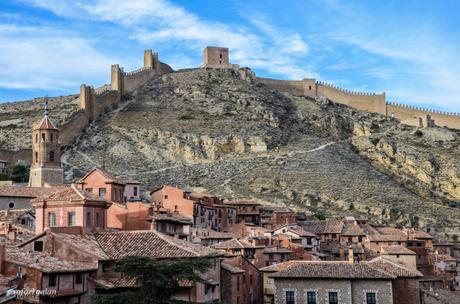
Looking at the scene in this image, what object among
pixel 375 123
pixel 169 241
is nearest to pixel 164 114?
pixel 375 123

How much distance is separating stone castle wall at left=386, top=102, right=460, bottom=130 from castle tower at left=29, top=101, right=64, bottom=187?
7701 cm

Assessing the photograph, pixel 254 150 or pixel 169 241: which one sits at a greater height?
pixel 254 150

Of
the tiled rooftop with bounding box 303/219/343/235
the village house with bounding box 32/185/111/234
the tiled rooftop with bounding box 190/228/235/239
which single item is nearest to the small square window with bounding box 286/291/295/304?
the village house with bounding box 32/185/111/234

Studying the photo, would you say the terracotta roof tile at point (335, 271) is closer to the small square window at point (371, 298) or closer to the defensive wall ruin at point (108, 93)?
the small square window at point (371, 298)

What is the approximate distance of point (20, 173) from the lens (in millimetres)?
90438

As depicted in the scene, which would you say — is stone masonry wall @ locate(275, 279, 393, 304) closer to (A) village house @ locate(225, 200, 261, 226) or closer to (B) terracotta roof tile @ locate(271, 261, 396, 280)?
(B) terracotta roof tile @ locate(271, 261, 396, 280)

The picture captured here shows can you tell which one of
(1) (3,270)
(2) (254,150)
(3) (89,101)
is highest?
(3) (89,101)

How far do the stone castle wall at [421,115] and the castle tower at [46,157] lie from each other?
253ft

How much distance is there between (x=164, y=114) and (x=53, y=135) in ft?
113

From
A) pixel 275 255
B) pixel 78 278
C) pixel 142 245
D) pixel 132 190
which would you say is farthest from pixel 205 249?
pixel 132 190

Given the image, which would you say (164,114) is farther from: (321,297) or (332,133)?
(321,297)

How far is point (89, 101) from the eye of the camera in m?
112

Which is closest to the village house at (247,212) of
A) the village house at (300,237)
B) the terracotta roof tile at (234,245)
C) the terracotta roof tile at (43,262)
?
the village house at (300,237)

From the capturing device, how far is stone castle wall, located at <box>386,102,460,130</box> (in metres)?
141
